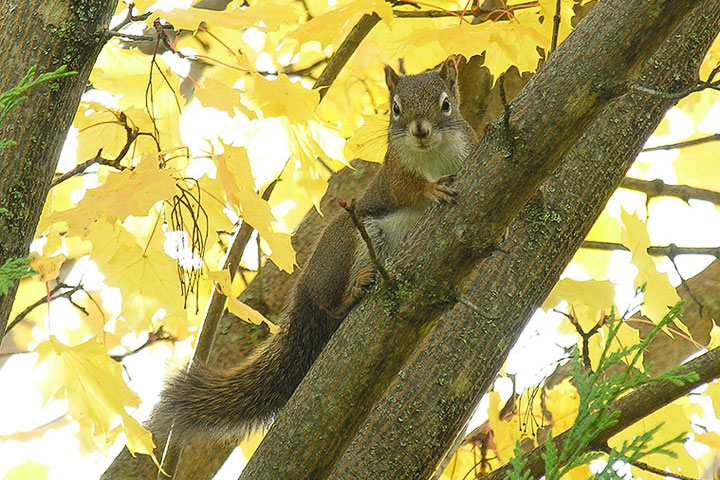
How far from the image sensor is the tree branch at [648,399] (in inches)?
94.2

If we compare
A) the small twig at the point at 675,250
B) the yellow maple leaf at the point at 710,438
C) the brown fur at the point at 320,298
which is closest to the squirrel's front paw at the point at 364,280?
the brown fur at the point at 320,298

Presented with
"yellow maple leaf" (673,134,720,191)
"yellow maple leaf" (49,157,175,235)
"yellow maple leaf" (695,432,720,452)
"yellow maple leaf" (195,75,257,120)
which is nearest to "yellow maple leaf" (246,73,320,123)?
"yellow maple leaf" (195,75,257,120)

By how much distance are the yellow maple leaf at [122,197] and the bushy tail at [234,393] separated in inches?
44.1

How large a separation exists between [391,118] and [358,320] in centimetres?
140

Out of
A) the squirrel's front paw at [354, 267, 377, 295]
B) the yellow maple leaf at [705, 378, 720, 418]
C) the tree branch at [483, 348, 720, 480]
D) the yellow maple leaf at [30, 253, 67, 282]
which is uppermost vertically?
the yellow maple leaf at [30, 253, 67, 282]

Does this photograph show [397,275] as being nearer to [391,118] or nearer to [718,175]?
[391,118]

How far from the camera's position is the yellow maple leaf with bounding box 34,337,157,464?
2.33 meters

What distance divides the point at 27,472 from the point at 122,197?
1645 mm

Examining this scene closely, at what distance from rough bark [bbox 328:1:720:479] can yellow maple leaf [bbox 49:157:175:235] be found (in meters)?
0.86

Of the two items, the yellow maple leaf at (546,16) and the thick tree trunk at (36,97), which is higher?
the thick tree trunk at (36,97)

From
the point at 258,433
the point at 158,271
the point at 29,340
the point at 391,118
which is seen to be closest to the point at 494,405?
the point at 258,433

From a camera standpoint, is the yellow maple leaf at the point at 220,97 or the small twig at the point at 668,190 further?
the small twig at the point at 668,190

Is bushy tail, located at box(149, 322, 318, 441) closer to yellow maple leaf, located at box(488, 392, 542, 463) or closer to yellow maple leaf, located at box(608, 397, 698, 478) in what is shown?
yellow maple leaf, located at box(488, 392, 542, 463)

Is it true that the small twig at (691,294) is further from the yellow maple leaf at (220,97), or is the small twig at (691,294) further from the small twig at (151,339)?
the small twig at (151,339)
